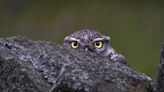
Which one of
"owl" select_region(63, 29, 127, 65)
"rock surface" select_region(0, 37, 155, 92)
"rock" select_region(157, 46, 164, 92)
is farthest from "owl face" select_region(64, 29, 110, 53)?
"rock" select_region(157, 46, 164, 92)

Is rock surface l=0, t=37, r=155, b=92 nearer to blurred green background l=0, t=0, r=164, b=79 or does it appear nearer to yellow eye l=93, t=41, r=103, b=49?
yellow eye l=93, t=41, r=103, b=49

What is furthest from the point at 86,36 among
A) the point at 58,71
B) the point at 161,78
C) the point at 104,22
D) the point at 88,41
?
the point at 104,22

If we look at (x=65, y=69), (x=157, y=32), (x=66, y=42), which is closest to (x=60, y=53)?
(x=65, y=69)

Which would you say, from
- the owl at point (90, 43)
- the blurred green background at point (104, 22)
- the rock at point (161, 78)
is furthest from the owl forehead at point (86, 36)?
the blurred green background at point (104, 22)

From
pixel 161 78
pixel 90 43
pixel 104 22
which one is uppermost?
pixel 104 22

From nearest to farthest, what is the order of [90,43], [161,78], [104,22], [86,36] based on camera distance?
1. [161,78]
2. [90,43]
3. [86,36]
4. [104,22]

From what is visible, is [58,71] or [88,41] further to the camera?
[88,41]

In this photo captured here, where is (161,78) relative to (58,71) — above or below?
below

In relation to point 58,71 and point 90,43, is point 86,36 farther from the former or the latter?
point 58,71
